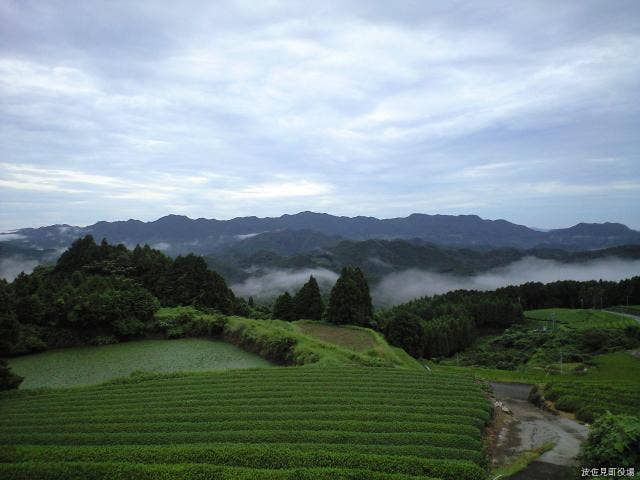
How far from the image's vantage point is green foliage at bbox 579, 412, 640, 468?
38.4ft

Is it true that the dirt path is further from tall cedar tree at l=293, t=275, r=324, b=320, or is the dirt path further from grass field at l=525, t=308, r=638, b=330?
grass field at l=525, t=308, r=638, b=330

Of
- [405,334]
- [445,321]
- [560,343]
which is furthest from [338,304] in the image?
[560,343]

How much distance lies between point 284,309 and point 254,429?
160 feet

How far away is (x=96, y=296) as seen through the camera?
42750 mm

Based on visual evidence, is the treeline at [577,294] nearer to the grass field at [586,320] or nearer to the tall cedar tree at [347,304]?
the grass field at [586,320]

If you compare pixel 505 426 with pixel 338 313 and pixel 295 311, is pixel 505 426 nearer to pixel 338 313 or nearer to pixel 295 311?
pixel 338 313

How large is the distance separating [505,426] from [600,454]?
6.42 metres

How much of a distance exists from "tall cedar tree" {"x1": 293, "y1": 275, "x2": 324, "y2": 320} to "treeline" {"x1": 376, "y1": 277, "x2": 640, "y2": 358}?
9401 mm

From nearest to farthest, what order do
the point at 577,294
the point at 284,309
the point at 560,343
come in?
the point at 284,309 < the point at 560,343 < the point at 577,294

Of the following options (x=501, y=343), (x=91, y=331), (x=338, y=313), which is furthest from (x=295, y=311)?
(x=501, y=343)

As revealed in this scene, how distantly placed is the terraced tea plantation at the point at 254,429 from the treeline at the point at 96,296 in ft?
55.6

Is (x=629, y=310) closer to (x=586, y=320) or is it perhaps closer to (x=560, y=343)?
(x=586, y=320)

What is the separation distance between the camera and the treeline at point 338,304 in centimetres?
5666

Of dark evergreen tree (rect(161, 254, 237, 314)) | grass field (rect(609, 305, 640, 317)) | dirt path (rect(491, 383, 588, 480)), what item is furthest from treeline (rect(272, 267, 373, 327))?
grass field (rect(609, 305, 640, 317))
